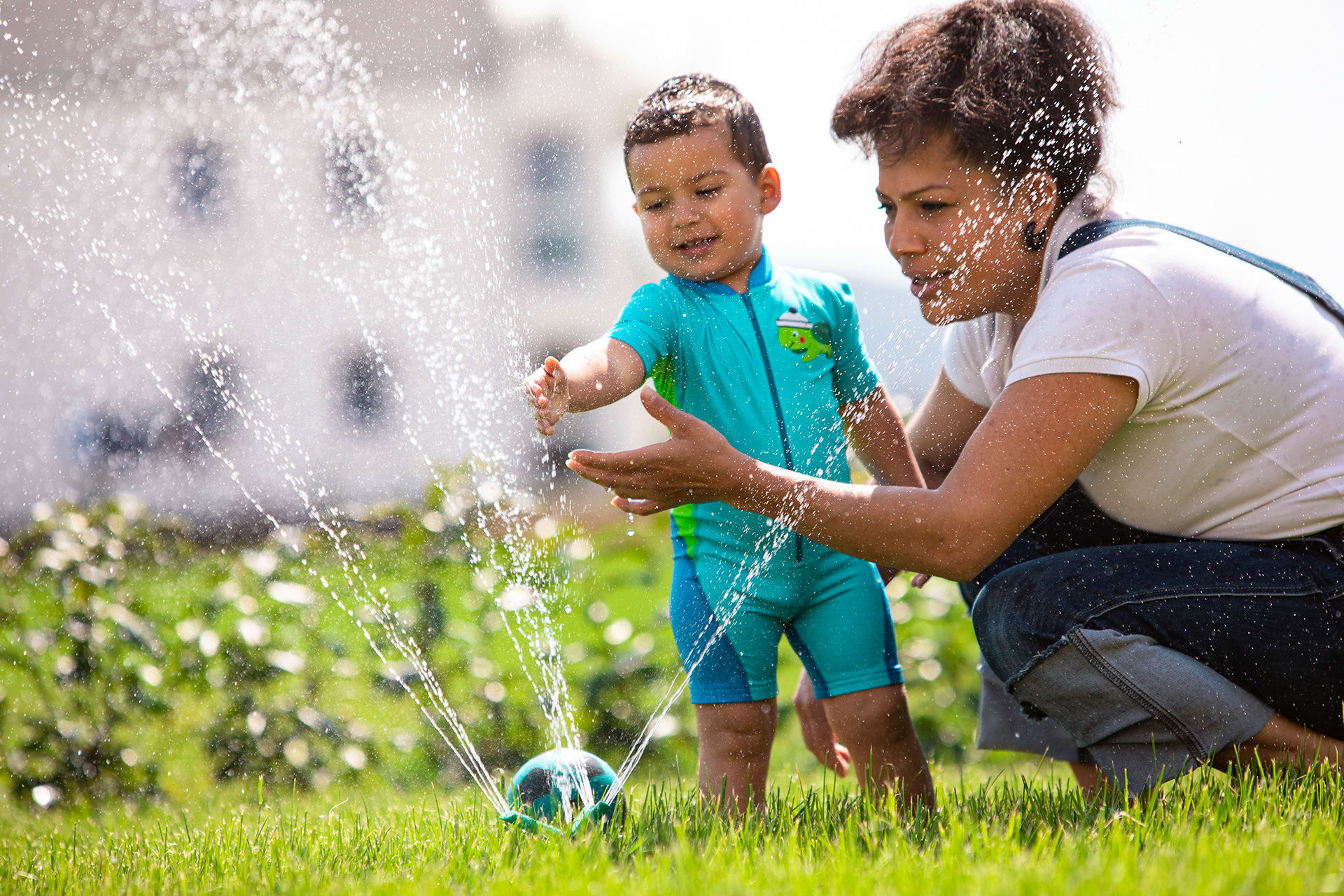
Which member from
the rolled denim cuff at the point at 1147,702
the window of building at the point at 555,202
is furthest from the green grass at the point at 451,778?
the window of building at the point at 555,202

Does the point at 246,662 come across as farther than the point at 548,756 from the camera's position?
Yes

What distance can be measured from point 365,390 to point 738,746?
717cm

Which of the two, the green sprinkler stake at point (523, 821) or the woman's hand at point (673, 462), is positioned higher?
the woman's hand at point (673, 462)

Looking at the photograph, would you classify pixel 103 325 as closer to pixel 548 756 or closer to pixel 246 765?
pixel 246 765

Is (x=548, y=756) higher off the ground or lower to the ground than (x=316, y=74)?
lower

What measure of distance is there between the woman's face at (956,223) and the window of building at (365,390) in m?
7.13

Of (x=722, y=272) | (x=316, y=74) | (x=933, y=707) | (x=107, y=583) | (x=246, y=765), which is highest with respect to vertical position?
(x=316, y=74)

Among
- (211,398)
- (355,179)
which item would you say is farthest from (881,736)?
(211,398)

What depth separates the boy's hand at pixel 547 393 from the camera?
2.25m

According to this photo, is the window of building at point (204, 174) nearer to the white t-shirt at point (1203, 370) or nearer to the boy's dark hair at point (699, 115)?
the boy's dark hair at point (699, 115)

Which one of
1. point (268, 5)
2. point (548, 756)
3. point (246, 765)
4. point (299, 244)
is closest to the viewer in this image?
point (548, 756)

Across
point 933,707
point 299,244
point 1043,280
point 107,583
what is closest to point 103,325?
point 299,244

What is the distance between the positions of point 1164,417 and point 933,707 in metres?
2.53

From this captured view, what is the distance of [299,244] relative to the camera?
9133 mm
